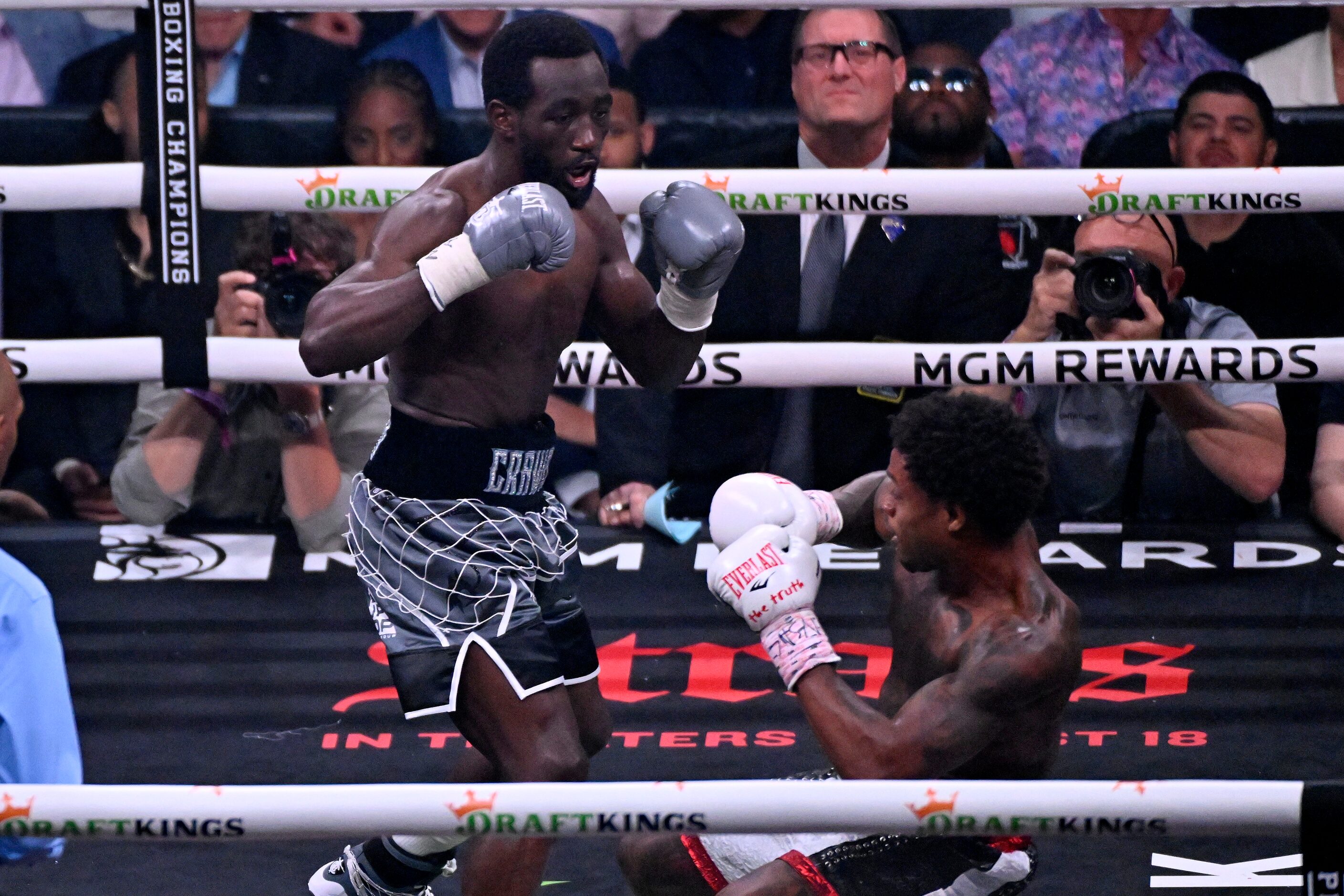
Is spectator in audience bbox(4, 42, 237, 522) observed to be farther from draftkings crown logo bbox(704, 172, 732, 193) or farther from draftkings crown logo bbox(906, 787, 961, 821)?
draftkings crown logo bbox(906, 787, 961, 821)

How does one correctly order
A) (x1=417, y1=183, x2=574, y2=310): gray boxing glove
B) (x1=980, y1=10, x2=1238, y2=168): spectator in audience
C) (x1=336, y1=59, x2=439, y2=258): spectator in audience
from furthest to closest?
(x1=980, y1=10, x2=1238, y2=168): spectator in audience, (x1=336, y1=59, x2=439, y2=258): spectator in audience, (x1=417, y1=183, x2=574, y2=310): gray boxing glove

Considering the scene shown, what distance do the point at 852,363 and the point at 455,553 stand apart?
1131mm

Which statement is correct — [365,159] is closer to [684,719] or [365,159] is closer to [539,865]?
[684,719]

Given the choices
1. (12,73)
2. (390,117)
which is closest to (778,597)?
(390,117)

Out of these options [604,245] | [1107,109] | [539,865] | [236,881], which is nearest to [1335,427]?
[1107,109]

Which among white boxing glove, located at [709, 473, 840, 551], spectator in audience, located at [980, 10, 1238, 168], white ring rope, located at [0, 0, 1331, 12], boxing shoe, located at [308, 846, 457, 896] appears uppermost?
white ring rope, located at [0, 0, 1331, 12]

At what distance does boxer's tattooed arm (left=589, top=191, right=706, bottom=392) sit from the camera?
9.95 feet

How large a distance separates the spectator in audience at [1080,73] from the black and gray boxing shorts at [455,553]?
6.89ft

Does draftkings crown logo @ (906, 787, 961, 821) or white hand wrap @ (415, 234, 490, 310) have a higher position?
white hand wrap @ (415, 234, 490, 310)

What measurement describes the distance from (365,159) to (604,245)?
1586mm

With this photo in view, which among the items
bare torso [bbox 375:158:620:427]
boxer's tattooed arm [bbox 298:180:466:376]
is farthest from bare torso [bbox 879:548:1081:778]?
boxer's tattooed arm [bbox 298:180:466:376]

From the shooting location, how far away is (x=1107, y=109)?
4.62 metres

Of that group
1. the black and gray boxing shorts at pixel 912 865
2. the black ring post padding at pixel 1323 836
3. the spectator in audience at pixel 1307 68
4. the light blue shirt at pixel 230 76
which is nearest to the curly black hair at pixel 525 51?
the black and gray boxing shorts at pixel 912 865

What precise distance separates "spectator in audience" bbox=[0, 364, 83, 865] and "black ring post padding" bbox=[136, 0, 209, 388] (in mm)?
1174
